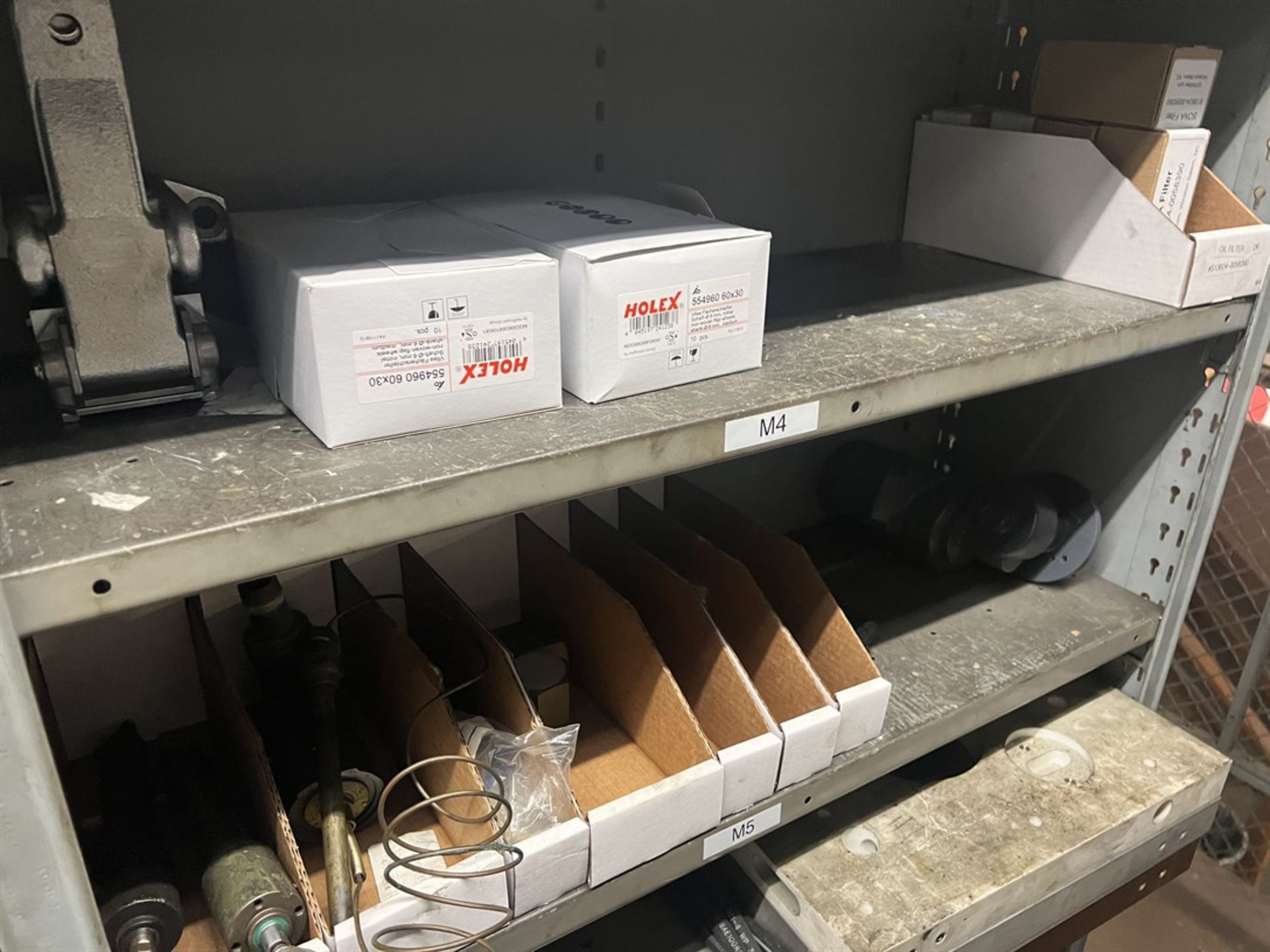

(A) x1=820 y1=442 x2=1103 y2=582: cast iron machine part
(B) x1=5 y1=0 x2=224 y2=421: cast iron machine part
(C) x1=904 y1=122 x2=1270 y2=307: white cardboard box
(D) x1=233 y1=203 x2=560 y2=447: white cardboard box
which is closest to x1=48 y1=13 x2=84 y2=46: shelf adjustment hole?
(B) x1=5 y1=0 x2=224 y2=421: cast iron machine part

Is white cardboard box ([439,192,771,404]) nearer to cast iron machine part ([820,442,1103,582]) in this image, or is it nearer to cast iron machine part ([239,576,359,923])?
cast iron machine part ([239,576,359,923])

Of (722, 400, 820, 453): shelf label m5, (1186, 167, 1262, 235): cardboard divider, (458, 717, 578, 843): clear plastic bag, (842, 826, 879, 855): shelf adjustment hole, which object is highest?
(1186, 167, 1262, 235): cardboard divider

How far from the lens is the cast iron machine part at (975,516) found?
133 cm

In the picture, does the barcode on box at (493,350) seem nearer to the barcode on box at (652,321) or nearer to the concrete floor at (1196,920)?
the barcode on box at (652,321)

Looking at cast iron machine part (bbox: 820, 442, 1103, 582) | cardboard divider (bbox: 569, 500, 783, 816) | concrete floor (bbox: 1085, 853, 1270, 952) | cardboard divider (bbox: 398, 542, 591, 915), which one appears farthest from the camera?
concrete floor (bbox: 1085, 853, 1270, 952)

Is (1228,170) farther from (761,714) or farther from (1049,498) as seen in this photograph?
(761,714)

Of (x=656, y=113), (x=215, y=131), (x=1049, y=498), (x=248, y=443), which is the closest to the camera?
(x=248, y=443)

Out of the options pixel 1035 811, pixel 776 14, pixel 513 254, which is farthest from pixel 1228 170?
pixel 513 254

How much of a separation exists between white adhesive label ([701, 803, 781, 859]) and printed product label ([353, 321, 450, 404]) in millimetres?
508

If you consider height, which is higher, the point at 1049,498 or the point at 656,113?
the point at 656,113

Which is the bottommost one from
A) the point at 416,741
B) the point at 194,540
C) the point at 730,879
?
the point at 730,879

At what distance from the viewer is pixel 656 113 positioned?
1094 mm

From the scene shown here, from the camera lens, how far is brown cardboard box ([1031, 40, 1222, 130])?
3.43 ft

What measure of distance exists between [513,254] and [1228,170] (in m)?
0.95
